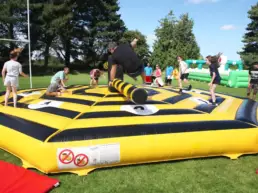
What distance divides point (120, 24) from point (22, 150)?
101 feet

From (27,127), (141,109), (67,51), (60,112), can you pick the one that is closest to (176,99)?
(141,109)

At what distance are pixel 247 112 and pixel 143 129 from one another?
2.19 meters

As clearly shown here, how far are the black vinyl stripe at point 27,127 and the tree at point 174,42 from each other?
102 ft

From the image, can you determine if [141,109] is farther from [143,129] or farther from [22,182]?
[22,182]

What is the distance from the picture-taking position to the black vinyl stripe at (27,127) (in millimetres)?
3504

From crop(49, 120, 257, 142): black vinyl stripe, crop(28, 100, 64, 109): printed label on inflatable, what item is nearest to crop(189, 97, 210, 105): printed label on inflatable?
crop(49, 120, 257, 142): black vinyl stripe

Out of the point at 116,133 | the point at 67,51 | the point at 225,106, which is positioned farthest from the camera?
the point at 67,51

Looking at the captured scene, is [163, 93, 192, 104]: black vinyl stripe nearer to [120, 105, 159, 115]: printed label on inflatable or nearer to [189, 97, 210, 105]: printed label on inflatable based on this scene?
[189, 97, 210, 105]: printed label on inflatable

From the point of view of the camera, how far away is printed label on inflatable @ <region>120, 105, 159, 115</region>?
13.8 feet

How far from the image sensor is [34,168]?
3551 millimetres

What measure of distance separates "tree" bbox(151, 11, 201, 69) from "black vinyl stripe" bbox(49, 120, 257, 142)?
3062cm

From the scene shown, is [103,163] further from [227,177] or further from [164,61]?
[164,61]

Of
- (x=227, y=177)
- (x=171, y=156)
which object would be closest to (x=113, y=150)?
(x=171, y=156)

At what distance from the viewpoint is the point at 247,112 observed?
15.6ft
